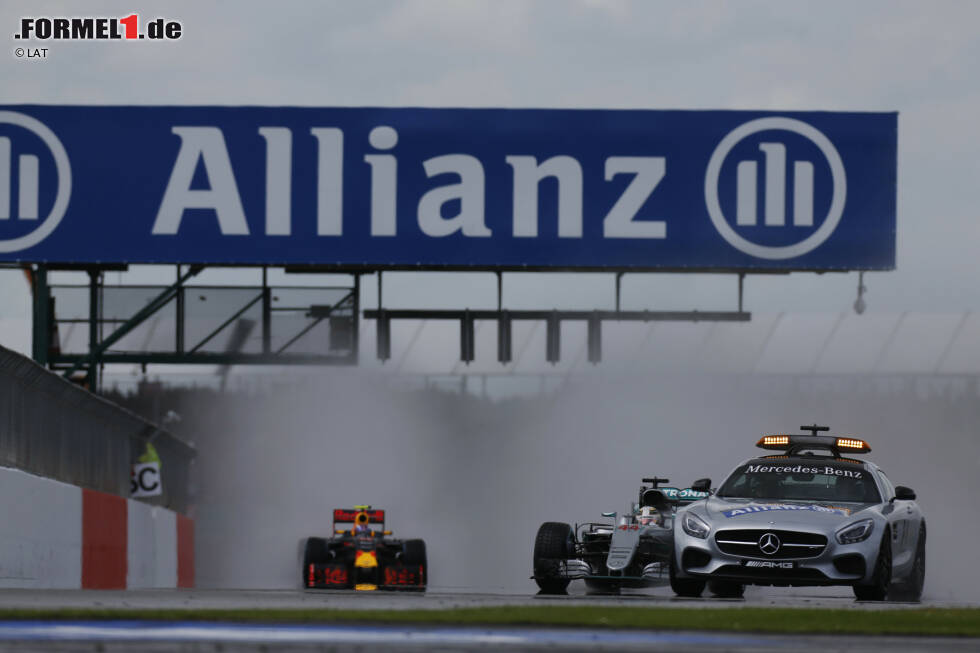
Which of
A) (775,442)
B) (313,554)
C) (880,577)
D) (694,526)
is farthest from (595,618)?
(313,554)

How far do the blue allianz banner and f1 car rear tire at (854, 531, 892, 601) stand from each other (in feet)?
44.1

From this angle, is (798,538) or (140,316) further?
(140,316)

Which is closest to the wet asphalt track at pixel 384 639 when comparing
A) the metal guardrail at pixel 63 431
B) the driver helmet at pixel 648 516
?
the driver helmet at pixel 648 516

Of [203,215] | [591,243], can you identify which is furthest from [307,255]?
[591,243]

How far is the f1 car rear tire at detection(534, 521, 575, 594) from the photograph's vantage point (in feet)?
57.3

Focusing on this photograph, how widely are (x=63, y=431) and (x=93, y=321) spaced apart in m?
8.16

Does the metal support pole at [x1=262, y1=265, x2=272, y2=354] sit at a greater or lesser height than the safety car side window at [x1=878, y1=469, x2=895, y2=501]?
greater

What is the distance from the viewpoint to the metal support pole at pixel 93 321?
30000 mm

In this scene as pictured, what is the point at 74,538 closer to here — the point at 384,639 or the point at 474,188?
the point at 474,188

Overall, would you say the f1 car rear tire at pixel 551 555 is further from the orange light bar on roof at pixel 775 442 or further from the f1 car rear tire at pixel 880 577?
the f1 car rear tire at pixel 880 577

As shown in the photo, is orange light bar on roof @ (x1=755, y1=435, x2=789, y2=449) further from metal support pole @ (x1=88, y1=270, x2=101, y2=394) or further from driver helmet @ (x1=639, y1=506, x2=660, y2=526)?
metal support pole @ (x1=88, y1=270, x2=101, y2=394)

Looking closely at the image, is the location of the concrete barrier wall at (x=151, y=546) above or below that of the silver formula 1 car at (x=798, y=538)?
below

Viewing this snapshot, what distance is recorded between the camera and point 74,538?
20.6 meters

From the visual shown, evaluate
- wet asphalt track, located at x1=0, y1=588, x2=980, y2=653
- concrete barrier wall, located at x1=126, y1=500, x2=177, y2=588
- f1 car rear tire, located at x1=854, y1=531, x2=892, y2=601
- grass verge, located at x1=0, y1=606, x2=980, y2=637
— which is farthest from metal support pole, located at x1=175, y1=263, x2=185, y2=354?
wet asphalt track, located at x1=0, y1=588, x2=980, y2=653
